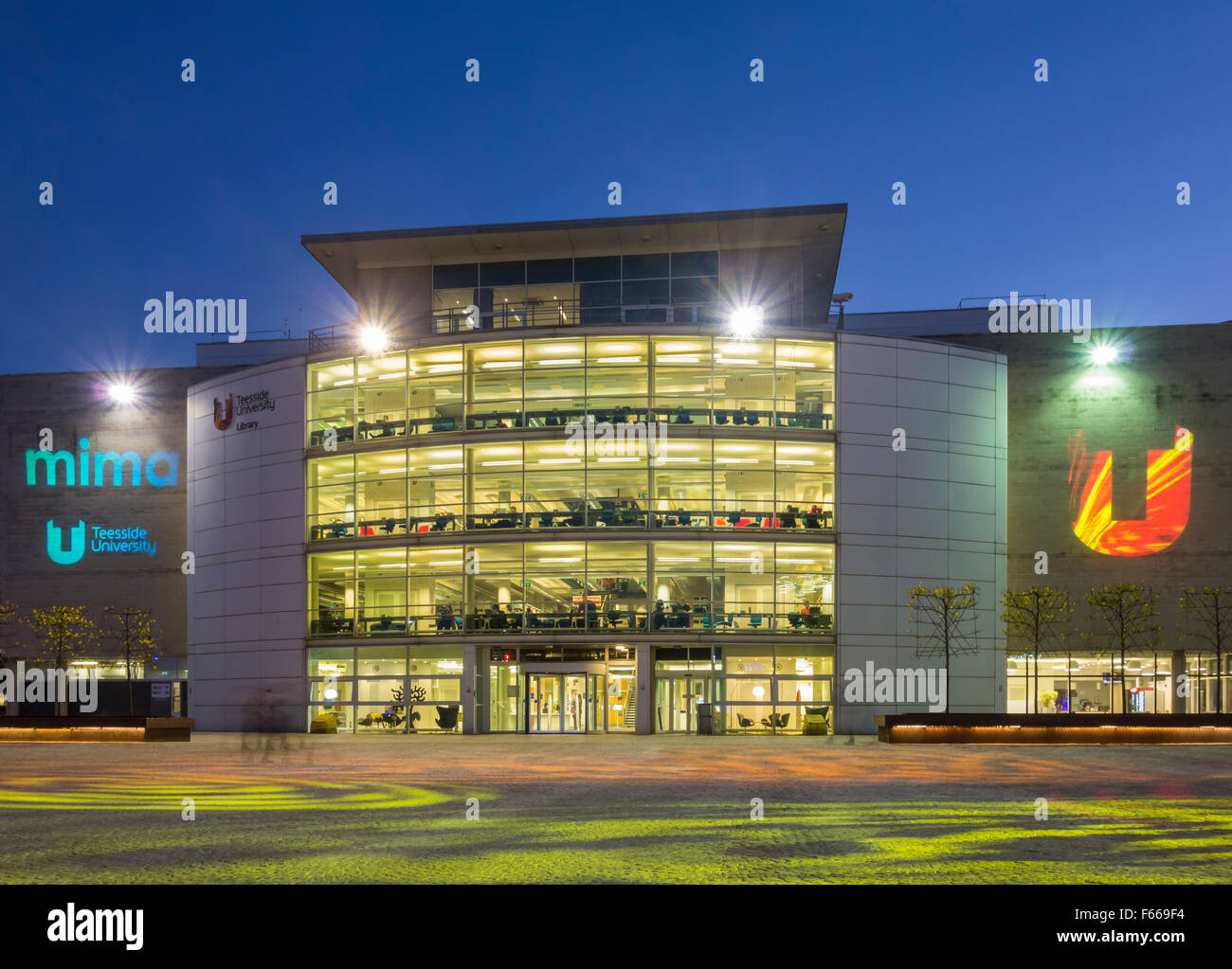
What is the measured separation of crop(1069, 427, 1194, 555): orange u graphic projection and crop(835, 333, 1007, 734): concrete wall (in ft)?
19.6

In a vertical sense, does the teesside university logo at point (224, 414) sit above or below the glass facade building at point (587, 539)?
above

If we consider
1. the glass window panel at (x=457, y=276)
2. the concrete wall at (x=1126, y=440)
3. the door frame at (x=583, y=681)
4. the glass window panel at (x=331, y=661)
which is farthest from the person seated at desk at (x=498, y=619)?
the concrete wall at (x=1126, y=440)

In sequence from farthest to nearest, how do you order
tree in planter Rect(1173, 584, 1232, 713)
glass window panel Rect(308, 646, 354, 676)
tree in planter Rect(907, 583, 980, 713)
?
tree in planter Rect(1173, 584, 1232, 713) < glass window panel Rect(308, 646, 354, 676) < tree in planter Rect(907, 583, 980, 713)

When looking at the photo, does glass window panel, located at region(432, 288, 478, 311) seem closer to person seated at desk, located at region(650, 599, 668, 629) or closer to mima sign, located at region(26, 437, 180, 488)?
person seated at desk, located at region(650, 599, 668, 629)

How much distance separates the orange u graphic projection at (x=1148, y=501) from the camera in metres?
49.7

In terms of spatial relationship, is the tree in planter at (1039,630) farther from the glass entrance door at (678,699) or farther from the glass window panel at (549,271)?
the glass window panel at (549,271)

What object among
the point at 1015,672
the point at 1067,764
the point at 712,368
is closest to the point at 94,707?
the point at 712,368

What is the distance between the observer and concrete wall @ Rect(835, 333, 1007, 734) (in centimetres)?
4381

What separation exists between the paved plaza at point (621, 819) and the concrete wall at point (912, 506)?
51.0ft

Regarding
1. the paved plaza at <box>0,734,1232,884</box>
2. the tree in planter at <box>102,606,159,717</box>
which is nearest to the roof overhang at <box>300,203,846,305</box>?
the tree in planter at <box>102,606,159,717</box>

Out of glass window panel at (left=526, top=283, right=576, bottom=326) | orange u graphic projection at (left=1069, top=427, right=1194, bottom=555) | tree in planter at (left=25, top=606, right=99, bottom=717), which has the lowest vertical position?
tree in planter at (left=25, top=606, right=99, bottom=717)

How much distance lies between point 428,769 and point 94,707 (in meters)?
38.3
